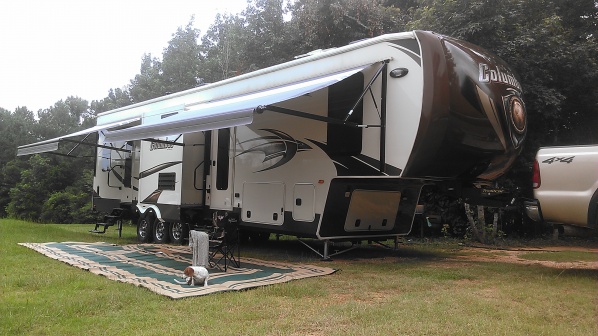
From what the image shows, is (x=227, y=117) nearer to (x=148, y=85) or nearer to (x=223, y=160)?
(x=223, y=160)

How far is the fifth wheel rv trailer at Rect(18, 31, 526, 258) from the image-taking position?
6.93 metres

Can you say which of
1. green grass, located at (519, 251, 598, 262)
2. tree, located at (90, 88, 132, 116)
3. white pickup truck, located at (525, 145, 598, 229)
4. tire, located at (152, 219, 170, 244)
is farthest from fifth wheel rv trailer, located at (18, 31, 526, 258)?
tree, located at (90, 88, 132, 116)

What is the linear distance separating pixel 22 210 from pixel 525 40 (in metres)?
38.1

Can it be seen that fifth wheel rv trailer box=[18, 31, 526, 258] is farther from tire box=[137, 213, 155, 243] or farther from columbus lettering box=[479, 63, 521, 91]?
tire box=[137, 213, 155, 243]

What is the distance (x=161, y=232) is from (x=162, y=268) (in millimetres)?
4581

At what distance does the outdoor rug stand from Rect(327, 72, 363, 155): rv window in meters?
1.96

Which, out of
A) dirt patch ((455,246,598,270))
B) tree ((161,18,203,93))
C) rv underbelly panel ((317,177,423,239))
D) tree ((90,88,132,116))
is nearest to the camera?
rv underbelly panel ((317,177,423,239))

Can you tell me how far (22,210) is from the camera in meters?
37.8

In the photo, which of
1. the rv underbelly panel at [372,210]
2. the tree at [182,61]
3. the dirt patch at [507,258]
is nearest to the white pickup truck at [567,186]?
the dirt patch at [507,258]

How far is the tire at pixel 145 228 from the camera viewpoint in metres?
12.1

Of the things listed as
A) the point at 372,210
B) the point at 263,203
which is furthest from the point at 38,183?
the point at 372,210

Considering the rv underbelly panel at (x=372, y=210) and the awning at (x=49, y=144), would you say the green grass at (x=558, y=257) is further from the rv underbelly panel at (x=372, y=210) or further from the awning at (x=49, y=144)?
the awning at (x=49, y=144)

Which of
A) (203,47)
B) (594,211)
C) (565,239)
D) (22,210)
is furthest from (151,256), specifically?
(22,210)

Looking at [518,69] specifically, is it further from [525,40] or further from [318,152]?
[318,152]
